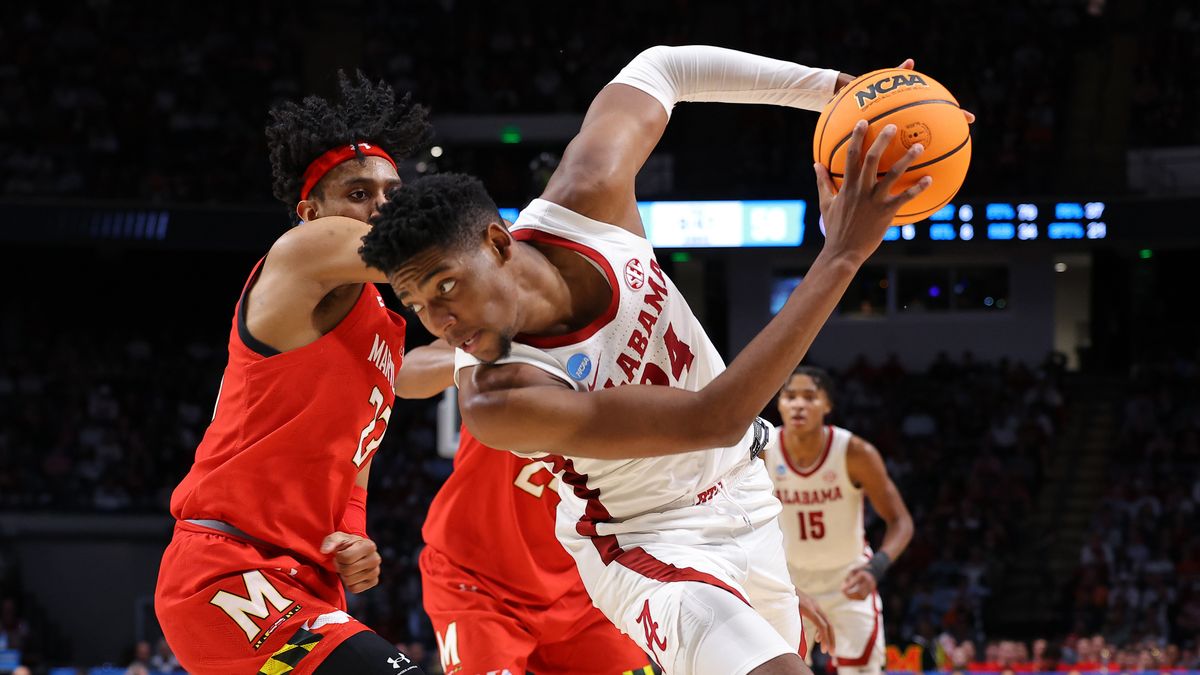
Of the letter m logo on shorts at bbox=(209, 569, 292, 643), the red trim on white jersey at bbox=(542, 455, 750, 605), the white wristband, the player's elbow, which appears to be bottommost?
the letter m logo on shorts at bbox=(209, 569, 292, 643)

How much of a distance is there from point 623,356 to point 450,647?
1.39 meters

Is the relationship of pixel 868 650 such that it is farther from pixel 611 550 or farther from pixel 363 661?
pixel 363 661

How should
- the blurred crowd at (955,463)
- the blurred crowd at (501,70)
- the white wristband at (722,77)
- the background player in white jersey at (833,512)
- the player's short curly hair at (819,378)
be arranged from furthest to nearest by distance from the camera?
the blurred crowd at (501,70) < the blurred crowd at (955,463) < the background player in white jersey at (833,512) < the player's short curly hair at (819,378) < the white wristband at (722,77)

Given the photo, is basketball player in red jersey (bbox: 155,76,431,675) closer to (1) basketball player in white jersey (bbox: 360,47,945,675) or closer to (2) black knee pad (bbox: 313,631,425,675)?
(2) black knee pad (bbox: 313,631,425,675)

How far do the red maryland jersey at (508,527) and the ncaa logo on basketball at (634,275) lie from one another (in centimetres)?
111

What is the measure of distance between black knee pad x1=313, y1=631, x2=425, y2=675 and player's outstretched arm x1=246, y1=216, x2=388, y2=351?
2.35ft

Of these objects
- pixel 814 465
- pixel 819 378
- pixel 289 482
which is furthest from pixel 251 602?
pixel 814 465

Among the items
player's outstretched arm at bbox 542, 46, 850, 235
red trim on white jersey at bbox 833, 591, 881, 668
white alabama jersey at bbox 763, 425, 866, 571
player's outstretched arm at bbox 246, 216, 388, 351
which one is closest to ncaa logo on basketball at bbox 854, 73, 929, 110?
player's outstretched arm at bbox 542, 46, 850, 235

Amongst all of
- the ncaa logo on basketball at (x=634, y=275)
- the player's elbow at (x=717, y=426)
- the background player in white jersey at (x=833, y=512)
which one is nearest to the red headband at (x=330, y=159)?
the ncaa logo on basketball at (x=634, y=275)

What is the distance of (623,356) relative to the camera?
9.48 ft

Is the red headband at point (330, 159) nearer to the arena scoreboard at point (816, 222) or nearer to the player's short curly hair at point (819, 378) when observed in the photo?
the player's short curly hair at point (819, 378)

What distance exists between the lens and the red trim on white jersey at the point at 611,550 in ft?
9.52

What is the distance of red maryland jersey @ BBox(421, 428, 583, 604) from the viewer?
154 inches

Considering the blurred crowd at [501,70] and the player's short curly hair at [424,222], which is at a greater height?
the blurred crowd at [501,70]
